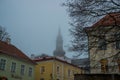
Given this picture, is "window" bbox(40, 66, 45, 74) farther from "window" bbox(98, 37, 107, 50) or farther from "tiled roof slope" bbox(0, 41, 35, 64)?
"window" bbox(98, 37, 107, 50)

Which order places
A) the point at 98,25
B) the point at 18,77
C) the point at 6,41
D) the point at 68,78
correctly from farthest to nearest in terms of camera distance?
the point at 68,78, the point at 6,41, the point at 18,77, the point at 98,25

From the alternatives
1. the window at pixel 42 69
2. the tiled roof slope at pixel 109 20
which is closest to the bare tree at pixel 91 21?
the tiled roof slope at pixel 109 20

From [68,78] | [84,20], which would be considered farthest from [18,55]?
[84,20]

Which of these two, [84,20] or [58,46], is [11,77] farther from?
[58,46]

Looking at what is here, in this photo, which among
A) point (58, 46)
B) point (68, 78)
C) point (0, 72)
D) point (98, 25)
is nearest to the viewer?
point (98, 25)

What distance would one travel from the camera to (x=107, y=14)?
16.0m

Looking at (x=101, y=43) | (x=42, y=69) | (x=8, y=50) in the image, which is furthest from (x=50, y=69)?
(x=101, y=43)

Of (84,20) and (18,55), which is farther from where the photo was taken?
(18,55)

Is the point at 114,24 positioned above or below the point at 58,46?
below

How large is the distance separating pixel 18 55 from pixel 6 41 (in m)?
4.38

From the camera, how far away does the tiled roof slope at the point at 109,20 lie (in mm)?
15859

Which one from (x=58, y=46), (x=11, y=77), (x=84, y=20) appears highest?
(x=58, y=46)

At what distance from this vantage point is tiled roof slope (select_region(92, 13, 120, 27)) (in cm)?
1586

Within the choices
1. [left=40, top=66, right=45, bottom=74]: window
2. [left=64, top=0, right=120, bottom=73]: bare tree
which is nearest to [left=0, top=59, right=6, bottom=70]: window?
[left=40, top=66, right=45, bottom=74]: window
